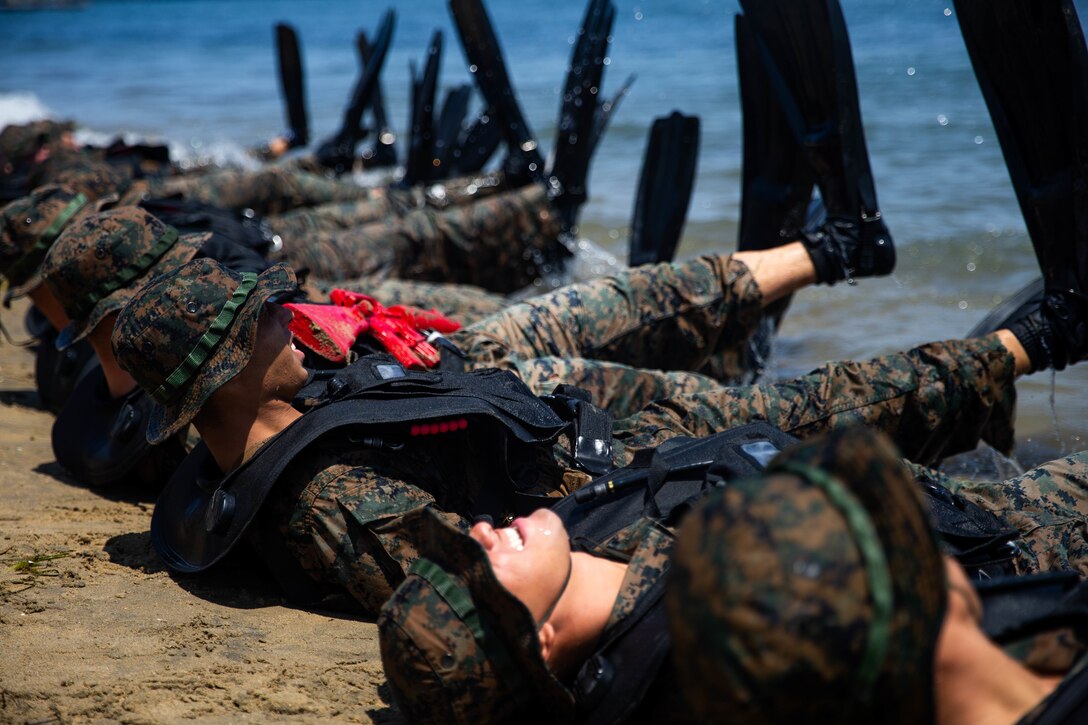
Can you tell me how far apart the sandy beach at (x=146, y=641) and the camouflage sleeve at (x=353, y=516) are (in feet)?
0.70

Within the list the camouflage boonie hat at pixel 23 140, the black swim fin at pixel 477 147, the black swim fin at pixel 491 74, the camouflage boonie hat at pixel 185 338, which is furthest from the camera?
the black swim fin at pixel 477 147

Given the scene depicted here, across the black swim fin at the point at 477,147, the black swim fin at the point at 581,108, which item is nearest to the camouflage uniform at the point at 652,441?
the black swim fin at the point at 581,108

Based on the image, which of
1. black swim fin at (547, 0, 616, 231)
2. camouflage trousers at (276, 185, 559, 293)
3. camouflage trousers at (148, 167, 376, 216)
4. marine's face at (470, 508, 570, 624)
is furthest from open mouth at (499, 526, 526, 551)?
camouflage trousers at (148, 167, 376, 216)

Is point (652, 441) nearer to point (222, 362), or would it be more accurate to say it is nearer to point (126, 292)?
point (222, 362)

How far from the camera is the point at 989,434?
358 cm

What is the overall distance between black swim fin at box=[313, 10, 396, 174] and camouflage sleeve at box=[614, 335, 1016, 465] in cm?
661

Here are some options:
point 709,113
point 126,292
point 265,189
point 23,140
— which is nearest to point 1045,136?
point 126,292

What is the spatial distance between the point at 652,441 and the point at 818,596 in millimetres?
1579

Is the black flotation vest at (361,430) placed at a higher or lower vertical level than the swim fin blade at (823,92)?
lower

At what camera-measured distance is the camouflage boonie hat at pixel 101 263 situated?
3.66m

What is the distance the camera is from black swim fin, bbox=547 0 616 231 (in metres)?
6.23

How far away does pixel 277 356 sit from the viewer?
2854 millimetres

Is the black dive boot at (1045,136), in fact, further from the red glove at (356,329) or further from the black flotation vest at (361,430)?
the red glove at (356,329)

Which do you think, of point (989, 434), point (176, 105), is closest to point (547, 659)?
point (989, 434)
